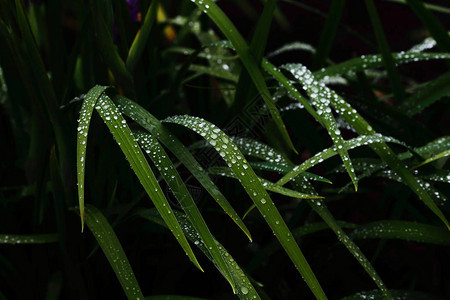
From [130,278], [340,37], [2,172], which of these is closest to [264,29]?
[130,278]

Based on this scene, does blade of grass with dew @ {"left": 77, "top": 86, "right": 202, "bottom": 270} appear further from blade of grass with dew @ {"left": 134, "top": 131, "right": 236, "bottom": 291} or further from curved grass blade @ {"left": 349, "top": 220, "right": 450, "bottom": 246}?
curved grass blade @ {"left": 349, "top": 220, "right": 450, "bottom": 246}

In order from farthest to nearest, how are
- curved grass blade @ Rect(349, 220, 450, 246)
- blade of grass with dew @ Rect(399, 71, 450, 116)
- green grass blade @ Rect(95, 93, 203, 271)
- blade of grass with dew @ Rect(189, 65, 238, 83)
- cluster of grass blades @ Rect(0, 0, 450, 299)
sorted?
blade of grass with dew @ Rect(189, 65, 238, 83), blade of grass with dew @ Rect(399, 71, 450, 116), curved grass blade @ Rect(349, 220, 450, 246), cluster of grass blades @ Rect(0, 0, 450, 299), green grass blade @ Rect(95, 93, 203, 271)

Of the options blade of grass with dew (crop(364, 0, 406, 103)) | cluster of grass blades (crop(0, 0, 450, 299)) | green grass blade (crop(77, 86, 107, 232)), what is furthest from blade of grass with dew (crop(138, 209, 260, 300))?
blade of grass with dew (crop(364, 0, 406, 103))

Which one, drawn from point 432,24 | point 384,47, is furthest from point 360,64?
point 432,24

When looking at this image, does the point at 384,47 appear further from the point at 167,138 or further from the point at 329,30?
the point at 167,138

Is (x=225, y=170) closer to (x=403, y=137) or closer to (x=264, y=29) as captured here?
(x=264, y=29)

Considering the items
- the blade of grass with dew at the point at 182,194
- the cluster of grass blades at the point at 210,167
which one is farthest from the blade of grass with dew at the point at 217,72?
the blade of grass with dew at the point at 182,194
